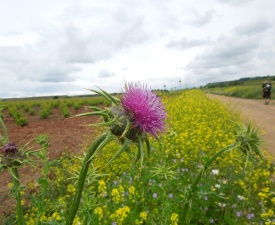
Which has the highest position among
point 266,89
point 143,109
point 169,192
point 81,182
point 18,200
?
point 143,109

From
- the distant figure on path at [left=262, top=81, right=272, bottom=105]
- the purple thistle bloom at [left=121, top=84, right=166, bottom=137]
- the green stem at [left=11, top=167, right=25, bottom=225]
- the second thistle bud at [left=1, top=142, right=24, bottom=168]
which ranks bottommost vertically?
the distant figure on path at [left=262, top=81, right=272, bottom=105]

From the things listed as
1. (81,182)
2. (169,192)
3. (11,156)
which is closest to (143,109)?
(81,182)

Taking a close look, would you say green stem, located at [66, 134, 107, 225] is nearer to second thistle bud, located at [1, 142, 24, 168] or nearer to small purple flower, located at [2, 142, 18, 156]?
second thistle bud, located at [1, 142, 24, 168]

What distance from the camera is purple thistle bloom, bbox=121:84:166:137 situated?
219cm

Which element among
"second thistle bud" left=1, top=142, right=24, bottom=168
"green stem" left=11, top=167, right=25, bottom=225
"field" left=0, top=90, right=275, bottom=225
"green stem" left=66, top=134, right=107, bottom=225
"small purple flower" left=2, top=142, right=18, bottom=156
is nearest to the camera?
"green stem" left=66, top=134, right=107, bottom=225

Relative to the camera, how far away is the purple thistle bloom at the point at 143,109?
219cm

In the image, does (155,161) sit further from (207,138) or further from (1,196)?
(1,196)

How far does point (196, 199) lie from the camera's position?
4.89 m

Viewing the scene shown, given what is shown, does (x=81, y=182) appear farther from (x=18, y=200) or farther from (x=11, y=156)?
(x=11, y=156)

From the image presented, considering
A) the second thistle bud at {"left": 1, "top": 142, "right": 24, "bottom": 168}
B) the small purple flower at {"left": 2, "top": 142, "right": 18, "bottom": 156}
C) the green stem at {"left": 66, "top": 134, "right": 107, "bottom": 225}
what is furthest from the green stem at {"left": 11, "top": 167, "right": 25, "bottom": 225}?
the green stem at {"left": 66, "top": 134, "right": 107, "bottom": 225}

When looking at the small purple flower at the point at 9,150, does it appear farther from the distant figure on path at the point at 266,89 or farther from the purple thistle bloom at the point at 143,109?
the distant figure on path at the point at 266,89

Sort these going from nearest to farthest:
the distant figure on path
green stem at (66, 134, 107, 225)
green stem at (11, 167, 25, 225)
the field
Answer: green stem at (66, 134, 107, 225), green stem at (11, 167, 25, 225), the field, the distant figure on path

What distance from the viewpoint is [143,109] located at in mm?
2197

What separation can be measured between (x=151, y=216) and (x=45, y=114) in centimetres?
2195
